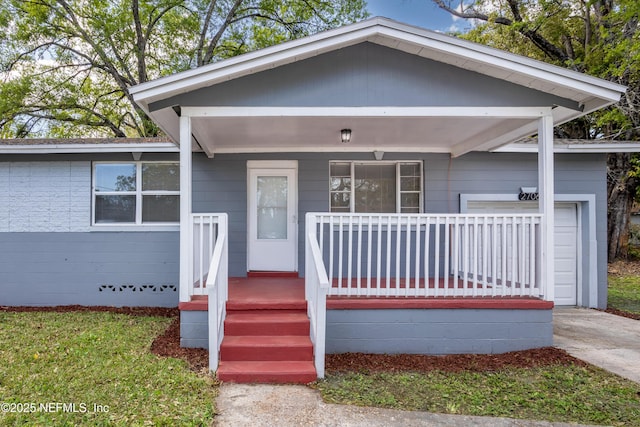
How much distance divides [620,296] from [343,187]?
6.67 m

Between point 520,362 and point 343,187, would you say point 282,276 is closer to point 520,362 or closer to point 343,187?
point 343,187

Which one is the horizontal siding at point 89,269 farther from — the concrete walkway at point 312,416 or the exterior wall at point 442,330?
the concrete walkway at point 312,416

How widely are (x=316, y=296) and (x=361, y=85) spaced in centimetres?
236

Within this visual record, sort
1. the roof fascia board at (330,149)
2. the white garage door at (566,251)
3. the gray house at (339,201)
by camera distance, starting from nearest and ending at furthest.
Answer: the gray house at (339,201) < the roof fascia board at (330,149) < the white garage door at (566,251)

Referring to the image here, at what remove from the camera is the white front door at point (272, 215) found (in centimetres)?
659

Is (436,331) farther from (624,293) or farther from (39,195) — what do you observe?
(624,293)

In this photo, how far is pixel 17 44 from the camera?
42.8ft

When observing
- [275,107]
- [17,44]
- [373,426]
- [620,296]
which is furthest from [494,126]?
[17,44]

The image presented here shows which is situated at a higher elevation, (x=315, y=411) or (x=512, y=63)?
(x=512, y=63)

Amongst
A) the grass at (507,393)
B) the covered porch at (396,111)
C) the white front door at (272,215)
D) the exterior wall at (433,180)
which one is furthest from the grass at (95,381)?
the exterior wall at (433,180)

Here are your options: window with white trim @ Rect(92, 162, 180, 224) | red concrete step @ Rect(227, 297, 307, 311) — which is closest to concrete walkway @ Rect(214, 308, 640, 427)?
red concrete step @ Rect(227, 297, 307, 311)

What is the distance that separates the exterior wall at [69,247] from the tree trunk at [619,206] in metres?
13.0

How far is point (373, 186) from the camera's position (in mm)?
6754

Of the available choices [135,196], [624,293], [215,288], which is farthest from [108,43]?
[624,293]
